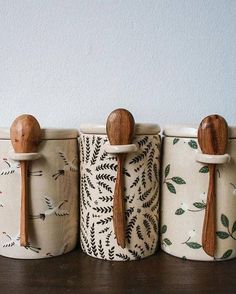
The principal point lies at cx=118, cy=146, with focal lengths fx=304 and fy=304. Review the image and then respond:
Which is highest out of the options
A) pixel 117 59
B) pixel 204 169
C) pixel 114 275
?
pixel 117 59

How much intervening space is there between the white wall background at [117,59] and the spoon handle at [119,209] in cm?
15

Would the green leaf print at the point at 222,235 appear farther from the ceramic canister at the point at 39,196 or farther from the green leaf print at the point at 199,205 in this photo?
the ceramic canister at the point at 39,196

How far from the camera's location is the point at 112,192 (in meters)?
0.37

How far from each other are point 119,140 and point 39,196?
0.12m

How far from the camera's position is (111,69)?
48cm

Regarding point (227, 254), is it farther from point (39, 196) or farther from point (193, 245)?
point (39, 196)

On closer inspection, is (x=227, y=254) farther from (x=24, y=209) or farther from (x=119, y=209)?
(x=24, y=209)

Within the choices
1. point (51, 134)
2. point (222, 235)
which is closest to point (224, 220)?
point (222, 235)

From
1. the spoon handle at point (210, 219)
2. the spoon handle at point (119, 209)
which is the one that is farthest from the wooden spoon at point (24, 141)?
the spoon handle at point (210, 219)

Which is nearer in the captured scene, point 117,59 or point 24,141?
point 24,141

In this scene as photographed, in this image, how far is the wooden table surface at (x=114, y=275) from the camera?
1.00 feet

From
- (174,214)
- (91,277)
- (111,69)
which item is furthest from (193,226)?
(111,69)

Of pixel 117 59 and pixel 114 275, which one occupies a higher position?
pixel 117 59

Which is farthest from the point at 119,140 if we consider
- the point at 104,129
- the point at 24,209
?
the point at 24,209
